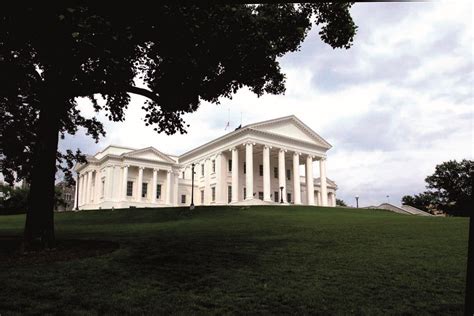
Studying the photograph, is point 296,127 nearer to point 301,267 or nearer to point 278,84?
point 278,84

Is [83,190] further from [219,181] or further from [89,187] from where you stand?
[219,181]

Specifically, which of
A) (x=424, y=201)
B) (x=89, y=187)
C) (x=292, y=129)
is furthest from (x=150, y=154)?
(x=424, y=201)

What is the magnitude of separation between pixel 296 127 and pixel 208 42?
5220 cm

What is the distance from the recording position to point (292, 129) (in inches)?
2498

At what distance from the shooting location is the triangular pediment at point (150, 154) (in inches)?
2697

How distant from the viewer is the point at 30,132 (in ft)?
57.2

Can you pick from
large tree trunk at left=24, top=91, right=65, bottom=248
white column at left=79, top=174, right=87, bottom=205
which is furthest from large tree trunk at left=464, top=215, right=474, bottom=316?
white column at left=79, top=174, right=87, bottom=205

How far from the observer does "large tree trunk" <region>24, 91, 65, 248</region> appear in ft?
39.2

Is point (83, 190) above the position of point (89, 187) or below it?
below

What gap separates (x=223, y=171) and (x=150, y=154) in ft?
46.8

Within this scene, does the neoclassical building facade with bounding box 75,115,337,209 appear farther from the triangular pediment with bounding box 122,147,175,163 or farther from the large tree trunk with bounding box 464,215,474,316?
the large tree trunk with bounding box 464,215,474,316

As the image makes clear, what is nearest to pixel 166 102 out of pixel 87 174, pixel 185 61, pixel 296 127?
pixel 185 61

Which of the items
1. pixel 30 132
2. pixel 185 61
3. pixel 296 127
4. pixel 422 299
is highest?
pixel 296 127

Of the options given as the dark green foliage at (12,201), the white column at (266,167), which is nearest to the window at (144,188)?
the dark green foliage at (12,201)
